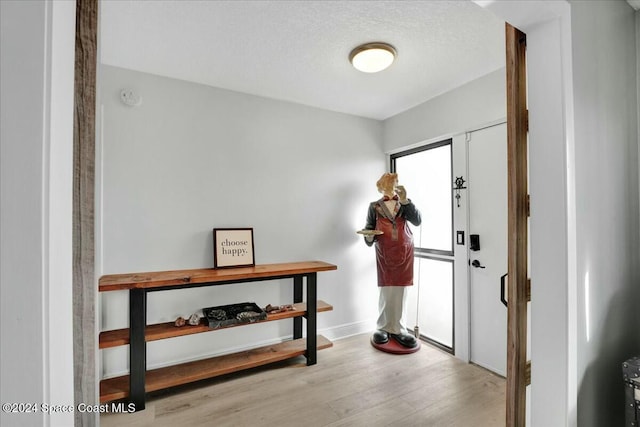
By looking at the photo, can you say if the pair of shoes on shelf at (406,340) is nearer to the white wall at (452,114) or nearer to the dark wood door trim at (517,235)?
the dark wood door trim at (517,235)

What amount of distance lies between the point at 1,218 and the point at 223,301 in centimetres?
233

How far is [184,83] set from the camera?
2461 mm

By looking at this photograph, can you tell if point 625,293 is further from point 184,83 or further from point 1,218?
point 184,83

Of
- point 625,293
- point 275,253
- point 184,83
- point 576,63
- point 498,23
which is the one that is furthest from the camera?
point 275,253

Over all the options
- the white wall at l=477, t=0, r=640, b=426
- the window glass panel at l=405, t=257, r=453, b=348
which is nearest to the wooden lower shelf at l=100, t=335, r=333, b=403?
the window glass panel at l=405, t=257, r=453, b=348

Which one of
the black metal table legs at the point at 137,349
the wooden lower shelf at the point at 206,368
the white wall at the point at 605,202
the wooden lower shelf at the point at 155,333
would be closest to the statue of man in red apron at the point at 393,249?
the wooden lower shelf at the point at 206,368

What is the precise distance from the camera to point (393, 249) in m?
2.84

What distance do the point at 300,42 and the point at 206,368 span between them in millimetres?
2497

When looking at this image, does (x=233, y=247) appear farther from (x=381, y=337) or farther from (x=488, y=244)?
(x=488, y=244)

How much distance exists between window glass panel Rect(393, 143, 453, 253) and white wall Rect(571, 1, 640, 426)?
4.81ft

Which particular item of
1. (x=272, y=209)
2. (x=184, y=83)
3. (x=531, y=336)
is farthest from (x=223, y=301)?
(x=531, y=336)

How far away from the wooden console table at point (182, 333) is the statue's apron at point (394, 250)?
626mm

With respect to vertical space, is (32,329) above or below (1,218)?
below

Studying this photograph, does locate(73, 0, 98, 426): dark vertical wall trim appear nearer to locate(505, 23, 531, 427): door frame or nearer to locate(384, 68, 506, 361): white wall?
locate(505, 23, 531, 427): door frame
